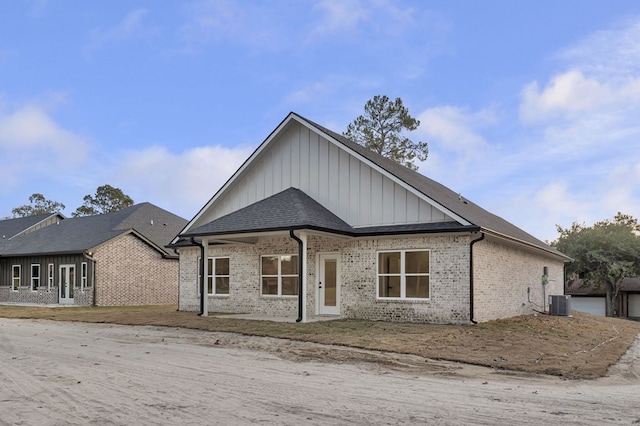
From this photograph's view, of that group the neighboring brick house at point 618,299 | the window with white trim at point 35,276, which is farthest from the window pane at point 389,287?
the neighboring brick house at point 618,299

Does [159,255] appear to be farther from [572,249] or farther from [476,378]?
[572,249]

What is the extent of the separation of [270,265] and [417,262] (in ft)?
18.9

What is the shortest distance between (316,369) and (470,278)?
24.7ft

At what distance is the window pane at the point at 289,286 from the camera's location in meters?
19.4

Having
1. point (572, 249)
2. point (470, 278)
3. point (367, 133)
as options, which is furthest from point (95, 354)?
point (572, 249)

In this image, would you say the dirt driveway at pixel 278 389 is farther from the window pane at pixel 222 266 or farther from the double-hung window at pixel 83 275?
the double-hung window at pixel 83 275

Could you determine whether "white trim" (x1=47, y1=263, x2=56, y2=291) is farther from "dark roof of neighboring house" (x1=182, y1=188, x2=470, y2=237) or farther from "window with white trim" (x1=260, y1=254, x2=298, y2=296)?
"window with white trim" (x1=260, y1=254, x2=298, y2=296)

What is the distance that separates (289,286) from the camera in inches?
772

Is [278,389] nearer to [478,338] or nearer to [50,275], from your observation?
[478,338]

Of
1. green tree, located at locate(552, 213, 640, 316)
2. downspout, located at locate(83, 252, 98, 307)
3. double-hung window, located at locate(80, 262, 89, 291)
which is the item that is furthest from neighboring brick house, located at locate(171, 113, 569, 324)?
green tree, located at locate(552, 213, 640, 316)

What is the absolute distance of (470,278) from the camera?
1602cm

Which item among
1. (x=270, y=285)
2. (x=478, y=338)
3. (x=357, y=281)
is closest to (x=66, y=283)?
(x=270, y=285)

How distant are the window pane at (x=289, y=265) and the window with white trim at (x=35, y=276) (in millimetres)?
18722

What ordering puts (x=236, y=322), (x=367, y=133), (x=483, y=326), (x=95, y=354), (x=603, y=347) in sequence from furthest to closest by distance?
(x=367, y=133)
(x=236, y=322)
(x=483, y=326)
(x=603, y=347)
(x=95, y=354)
